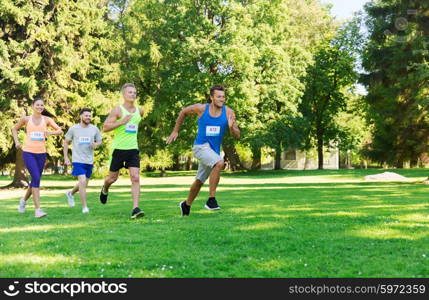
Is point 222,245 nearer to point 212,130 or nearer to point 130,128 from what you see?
point 212,130

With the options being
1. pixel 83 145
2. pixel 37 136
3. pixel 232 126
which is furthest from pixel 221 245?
pixel 83 145

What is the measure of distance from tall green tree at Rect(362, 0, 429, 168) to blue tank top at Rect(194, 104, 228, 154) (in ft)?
60.3

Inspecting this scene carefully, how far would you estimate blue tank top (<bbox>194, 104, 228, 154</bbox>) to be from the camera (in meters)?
8.99

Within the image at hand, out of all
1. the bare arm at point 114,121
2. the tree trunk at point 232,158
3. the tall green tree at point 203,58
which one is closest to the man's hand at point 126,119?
the bare arm at point 114,121

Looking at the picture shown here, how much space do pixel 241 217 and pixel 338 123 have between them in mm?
44304

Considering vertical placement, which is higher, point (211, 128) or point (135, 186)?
point (211, 128)

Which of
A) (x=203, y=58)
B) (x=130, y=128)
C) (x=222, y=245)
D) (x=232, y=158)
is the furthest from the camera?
(x=232, y=158)

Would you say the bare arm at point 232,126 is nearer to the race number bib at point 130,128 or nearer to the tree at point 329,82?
the race number bib at point 130,128

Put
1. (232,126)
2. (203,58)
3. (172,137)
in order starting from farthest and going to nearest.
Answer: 1. (203,58)
2. (232,126)
3. (172,137)

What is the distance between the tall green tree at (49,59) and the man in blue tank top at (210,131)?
15.1 meters

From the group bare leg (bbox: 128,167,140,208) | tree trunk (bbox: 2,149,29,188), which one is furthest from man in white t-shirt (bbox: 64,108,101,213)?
tree trunk (bbox: 2,149,29,188)

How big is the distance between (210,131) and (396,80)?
25.2 meters

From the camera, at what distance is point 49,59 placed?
2322 centimetres

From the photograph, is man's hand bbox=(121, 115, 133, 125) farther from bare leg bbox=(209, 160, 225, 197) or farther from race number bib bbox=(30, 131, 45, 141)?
race number bib bbox=(30, 131, 45, 141)
